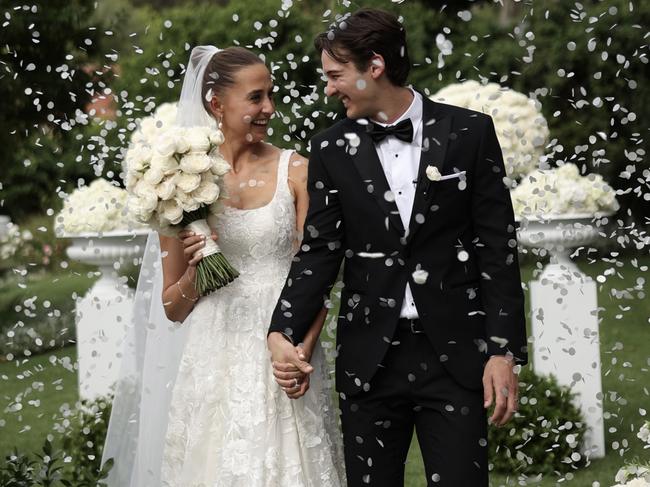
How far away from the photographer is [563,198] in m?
6.73

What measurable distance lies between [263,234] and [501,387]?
98cm

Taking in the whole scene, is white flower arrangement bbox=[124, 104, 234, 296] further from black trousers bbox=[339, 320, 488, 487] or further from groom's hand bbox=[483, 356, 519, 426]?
groom's hand bbox=[483, 356, 519, 426]

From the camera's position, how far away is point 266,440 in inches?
155

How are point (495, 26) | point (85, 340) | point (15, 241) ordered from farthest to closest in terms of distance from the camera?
point (495, 26)
point (15, 241)
point (85, 340)

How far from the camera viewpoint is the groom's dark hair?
3551 mm

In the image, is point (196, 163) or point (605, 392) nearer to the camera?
point (196, 163)

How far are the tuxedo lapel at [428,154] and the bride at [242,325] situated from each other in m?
0.59

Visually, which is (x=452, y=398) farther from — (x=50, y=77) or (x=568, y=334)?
(x=50, y=77)

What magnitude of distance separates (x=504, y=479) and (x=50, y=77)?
6.97 m

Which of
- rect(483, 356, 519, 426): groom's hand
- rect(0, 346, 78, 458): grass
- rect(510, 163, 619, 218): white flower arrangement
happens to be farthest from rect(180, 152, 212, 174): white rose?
rect(0, 346, 78, 458): grass

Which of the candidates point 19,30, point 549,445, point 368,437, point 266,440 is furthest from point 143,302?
point 19,30

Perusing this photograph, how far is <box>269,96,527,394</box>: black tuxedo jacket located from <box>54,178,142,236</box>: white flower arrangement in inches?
139

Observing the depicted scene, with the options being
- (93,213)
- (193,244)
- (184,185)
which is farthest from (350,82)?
(93,213)

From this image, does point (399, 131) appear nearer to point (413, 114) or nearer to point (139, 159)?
point (413, 114)
